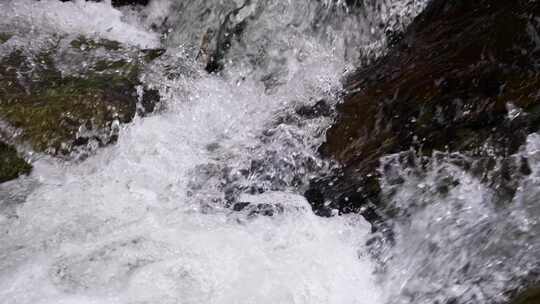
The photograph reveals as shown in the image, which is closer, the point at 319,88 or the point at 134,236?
the point at 134,236

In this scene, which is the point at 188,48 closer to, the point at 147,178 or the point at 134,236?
the point at 147,178

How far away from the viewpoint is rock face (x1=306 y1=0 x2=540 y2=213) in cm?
332

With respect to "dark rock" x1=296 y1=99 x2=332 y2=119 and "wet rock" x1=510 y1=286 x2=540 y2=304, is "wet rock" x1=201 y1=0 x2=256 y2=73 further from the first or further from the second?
"wet rock" x1=510 y1=286 x2=540 y2=304

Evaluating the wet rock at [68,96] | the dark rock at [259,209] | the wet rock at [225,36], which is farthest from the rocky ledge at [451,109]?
the wet rock at [68,96]

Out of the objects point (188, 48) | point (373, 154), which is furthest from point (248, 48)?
point (373, 154)

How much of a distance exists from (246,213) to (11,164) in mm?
1584

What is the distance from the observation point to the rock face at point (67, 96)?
402cm

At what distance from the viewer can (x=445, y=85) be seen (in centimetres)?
362

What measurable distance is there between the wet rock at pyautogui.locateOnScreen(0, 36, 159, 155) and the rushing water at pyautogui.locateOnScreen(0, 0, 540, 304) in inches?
5.0

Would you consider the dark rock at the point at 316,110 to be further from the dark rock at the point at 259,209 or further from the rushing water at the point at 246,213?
the dark rock at the point at 259,209

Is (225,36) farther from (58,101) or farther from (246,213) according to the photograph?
(246,213)

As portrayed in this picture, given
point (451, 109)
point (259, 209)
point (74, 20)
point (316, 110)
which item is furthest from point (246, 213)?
point (74, 20)

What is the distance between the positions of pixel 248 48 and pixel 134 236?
206 cm

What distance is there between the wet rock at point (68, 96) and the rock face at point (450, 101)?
1510mm
